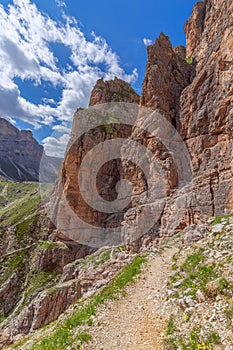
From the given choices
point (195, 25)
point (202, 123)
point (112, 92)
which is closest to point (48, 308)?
point (202, 123)

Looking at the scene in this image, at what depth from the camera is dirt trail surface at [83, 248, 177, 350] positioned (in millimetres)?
9734

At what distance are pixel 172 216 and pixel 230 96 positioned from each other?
17.3 meters

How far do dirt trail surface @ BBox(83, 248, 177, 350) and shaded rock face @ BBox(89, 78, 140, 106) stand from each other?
7548cm

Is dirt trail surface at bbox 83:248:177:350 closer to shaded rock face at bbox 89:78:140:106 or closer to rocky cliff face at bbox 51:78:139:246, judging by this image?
rocky cliff face at bbox 51:78:139:246

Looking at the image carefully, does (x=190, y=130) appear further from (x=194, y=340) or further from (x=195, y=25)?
(x=195, y=25)

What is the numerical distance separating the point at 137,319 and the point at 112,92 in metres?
86.6

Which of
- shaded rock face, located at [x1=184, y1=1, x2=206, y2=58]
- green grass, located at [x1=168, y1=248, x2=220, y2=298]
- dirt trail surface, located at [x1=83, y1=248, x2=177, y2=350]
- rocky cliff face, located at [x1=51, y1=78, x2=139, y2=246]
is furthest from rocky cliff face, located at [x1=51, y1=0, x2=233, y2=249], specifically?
shaded rock face, located at [x1=184, y1=1, x2=206, y2=58]

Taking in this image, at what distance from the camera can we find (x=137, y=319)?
11234 millimetres

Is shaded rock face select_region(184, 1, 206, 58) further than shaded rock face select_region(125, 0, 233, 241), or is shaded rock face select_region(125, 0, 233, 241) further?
shaded rock face select_region(184, 1, 206, 58)

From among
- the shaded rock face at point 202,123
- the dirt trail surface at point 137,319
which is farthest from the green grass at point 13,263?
the dirt trail surface at point 137,319

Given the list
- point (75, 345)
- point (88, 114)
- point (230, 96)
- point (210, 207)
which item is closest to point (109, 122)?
point (88, 114)

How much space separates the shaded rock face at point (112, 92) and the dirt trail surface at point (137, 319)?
7548cm

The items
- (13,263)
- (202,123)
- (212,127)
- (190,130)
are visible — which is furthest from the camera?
(13,263)

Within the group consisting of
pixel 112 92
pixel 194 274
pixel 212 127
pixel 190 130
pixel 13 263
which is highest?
pixel 112 92
